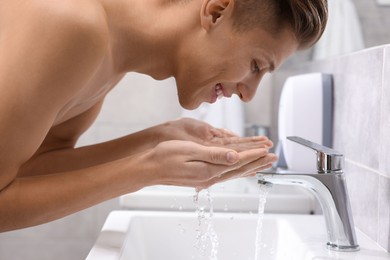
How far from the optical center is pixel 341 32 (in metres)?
1.33

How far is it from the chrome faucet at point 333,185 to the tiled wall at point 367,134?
5 centimetres

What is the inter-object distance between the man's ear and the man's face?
0.01 meters

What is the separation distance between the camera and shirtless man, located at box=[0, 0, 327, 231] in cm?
75

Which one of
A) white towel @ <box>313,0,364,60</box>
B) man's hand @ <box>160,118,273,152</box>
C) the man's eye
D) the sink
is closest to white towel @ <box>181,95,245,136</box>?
white towel @ <box>313,0,364,60</box>

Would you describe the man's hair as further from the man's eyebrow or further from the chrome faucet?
the chrome faucet

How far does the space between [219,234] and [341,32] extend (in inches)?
23.6

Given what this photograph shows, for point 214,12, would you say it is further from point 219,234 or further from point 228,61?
point 219,234

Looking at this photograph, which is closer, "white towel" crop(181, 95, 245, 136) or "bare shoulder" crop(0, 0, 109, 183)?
"bare shoulder" crop(0, 0, 109, 183)

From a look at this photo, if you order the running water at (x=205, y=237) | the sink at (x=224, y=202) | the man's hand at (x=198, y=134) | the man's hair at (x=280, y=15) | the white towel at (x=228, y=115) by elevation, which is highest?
the man's hair at (x=280, y=15)

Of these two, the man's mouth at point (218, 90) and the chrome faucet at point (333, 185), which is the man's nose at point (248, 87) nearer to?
the man's mouth at point (218, 90)

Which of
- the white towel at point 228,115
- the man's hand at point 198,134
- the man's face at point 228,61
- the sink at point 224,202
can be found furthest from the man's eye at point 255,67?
the white towel at point 228,115

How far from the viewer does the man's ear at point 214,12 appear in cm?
86

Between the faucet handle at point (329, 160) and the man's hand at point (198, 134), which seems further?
the man's hand at point (198, 134)

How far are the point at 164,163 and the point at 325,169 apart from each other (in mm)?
255
